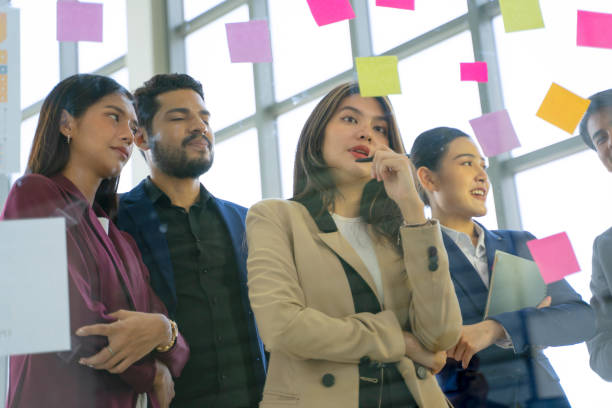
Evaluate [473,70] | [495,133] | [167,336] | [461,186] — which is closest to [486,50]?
[473,70]

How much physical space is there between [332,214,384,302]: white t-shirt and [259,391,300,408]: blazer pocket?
19 cm

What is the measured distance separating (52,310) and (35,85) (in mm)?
374

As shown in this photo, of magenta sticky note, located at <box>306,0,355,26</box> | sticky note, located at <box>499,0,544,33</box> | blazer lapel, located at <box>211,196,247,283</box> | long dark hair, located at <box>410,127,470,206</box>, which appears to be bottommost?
blazer lapel, located at <box>211,196,247,283</box>

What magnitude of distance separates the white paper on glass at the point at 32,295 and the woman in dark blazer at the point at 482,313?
0.55 m

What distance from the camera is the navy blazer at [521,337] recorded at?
1046mm

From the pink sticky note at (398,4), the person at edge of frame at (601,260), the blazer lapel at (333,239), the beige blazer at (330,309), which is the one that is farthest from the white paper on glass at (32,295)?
the person at edge of frame at (601,260)

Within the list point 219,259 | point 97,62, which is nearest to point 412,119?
point 219,259

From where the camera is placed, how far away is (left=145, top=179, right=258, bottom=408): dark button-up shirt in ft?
3.32

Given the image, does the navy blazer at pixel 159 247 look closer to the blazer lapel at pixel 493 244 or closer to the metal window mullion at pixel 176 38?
the metal window mullion at pixel 176 38

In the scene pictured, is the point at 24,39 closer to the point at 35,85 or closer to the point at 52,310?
the point at 35,85

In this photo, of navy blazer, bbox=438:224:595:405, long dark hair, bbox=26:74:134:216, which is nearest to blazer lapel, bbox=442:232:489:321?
navy blazer, bbox=438:224:595:405

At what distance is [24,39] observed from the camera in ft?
3.39

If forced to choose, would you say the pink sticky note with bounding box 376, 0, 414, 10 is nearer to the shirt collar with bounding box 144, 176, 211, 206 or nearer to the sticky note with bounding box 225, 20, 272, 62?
the sticky note with bounding box 225, 20, 272, 62

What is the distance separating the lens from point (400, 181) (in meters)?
1.04
